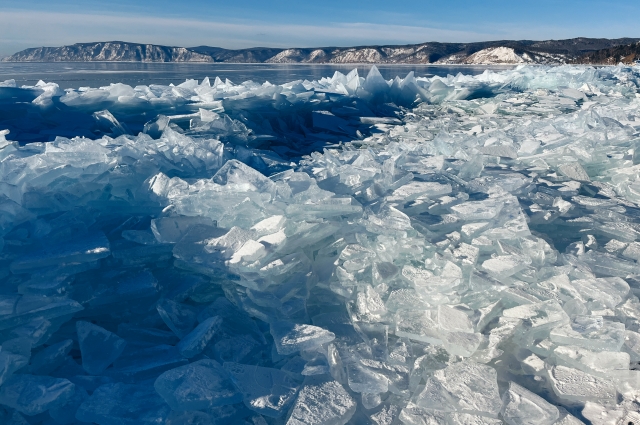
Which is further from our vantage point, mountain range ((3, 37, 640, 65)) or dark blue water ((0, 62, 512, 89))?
mountain range ((3, 37, 640, 65))

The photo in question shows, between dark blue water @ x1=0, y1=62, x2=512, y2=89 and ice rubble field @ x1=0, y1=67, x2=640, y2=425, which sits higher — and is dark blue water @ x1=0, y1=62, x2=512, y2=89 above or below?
above

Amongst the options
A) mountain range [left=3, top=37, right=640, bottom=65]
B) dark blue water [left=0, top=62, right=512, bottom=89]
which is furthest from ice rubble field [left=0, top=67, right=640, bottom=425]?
mountain range [left=3, top=37, right=640, bottom=65]

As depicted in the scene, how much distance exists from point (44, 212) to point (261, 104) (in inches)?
199

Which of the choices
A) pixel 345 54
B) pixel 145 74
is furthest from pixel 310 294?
pixel 345 54

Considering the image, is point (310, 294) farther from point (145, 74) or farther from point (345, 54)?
point (345, 54)

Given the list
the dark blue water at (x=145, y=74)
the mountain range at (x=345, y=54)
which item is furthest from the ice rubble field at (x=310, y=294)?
the mountain range at (x=345, y=54)

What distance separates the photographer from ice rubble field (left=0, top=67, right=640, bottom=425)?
63.4 inches

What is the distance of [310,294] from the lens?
2.18 meters

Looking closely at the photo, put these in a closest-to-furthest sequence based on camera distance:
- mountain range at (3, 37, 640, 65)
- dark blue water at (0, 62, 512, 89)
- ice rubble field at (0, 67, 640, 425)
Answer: ice rubble field at (0, 67, 640, 425) < dark blue water at (0, 62, 512, 89) < mountain range at (3, 37, 640, 65)

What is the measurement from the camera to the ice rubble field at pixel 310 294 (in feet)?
5.29

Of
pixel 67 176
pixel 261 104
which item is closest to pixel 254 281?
pixel 67 176

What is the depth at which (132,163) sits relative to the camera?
2.88 m

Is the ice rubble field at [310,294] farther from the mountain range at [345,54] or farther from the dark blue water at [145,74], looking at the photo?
the mountain range at [345,54]

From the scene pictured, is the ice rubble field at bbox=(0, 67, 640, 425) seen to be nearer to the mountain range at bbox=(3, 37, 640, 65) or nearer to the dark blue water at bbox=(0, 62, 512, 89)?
the dark blue water at bbox=(0, 62, 512, 89)
